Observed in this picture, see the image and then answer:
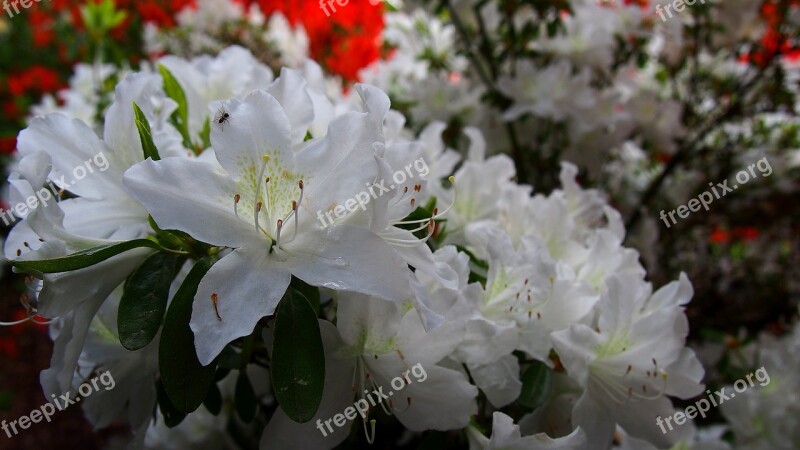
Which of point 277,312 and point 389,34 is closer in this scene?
point 277,312

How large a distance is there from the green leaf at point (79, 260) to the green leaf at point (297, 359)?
0.55ft

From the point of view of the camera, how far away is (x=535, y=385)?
2.65 feet

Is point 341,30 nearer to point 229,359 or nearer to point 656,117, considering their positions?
point 656,117

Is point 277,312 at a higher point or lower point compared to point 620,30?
higher

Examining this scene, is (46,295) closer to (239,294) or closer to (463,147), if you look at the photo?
(239,294)

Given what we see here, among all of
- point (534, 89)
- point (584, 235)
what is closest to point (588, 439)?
point (584, 235)

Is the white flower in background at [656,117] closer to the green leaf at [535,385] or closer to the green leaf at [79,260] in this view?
the green leaf at [535,385]

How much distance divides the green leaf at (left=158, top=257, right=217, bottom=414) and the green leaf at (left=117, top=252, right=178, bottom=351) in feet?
0.06

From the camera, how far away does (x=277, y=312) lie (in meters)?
0.66

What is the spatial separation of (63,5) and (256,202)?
299cm

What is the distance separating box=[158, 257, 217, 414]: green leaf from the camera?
2.14ft

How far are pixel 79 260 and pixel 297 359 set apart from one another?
24cm

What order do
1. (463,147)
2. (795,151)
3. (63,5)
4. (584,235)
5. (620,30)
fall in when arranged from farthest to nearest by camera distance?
1. (63,5)
2. (795,151)
3. (620,30)
4. (463,147)
5. (584,235)

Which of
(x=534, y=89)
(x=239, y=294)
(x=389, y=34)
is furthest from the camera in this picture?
(x=389, y=34)
